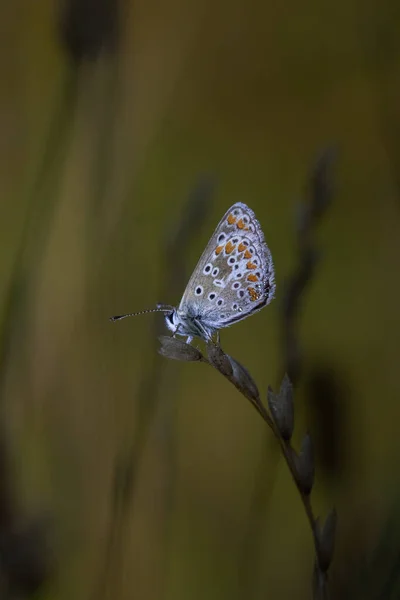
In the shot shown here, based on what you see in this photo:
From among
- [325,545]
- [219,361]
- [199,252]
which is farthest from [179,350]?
[199,252]

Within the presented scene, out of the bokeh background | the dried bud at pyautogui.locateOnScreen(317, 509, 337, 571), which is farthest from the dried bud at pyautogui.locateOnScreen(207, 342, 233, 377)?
the bokeh background

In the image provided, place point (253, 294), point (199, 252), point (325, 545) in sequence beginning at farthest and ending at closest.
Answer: point (199, 252) → point (253, 294) → point (325, 545)

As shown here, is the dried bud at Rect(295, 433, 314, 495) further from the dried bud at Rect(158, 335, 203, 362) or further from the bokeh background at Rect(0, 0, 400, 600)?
the bokeh background at Rect(0, 0, 400, 600)

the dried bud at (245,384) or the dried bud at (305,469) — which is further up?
the dried bud at (245,384)

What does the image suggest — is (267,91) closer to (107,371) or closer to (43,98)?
(43,98)

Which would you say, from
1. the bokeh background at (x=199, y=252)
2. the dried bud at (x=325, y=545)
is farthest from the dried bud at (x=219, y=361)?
the bokeh background at (x=199, y=252)

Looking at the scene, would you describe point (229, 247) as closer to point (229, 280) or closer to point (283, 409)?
point (229, 280)

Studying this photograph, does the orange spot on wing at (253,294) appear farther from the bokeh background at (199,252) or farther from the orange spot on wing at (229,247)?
the bokeh background at (199,252)
